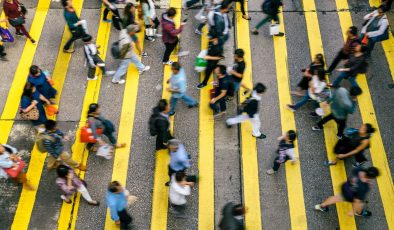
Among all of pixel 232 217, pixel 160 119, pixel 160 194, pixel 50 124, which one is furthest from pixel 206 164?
pixel 50 124

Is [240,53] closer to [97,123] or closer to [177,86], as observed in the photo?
[177,86]

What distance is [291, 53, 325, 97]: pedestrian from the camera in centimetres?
917

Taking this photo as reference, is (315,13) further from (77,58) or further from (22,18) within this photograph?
(22,18)

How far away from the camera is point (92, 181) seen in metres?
9.16

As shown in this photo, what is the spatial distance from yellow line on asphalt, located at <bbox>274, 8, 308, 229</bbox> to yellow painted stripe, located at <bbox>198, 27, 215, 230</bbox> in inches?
68.7

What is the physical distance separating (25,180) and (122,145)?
2254 mm

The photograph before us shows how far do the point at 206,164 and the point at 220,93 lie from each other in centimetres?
174

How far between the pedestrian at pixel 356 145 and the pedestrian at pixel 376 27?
349 cm

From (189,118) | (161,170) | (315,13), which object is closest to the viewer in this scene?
(161,170)

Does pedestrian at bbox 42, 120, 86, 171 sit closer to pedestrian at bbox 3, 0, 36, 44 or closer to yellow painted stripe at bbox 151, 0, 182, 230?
yellow painted stripe at bbox 151, 0, 182, 230

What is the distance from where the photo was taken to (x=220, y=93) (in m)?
9.72

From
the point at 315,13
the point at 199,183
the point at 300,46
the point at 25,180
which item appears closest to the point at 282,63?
the point at 300,46

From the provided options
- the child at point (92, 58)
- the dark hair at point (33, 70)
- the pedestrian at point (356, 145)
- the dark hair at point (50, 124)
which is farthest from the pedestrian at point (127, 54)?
the pedestrian at point (356, 145)

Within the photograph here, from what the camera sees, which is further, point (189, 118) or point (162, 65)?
point (162, 65)
